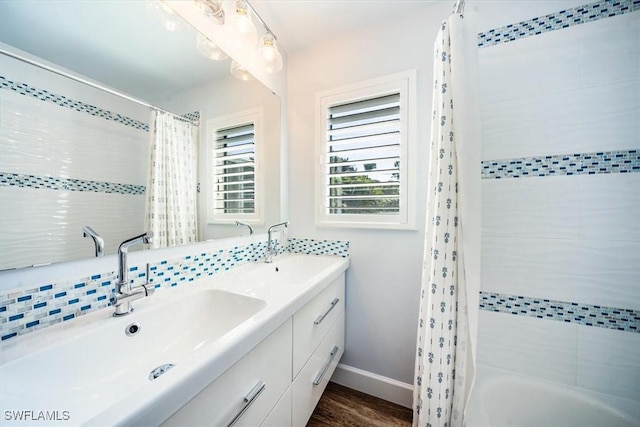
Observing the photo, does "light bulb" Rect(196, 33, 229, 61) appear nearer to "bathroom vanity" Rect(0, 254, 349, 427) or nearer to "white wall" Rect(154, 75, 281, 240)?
"white wall" Rect(154, 75, 281, 240)

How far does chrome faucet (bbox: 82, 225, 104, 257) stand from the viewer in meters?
0.77

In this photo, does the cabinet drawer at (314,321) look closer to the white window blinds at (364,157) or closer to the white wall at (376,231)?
the white wall at (376,231)

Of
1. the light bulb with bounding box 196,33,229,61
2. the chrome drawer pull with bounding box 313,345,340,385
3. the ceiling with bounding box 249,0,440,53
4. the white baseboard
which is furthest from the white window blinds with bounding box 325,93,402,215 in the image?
the white baseboard

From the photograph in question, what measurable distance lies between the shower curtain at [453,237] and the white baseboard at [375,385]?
0.41 meters

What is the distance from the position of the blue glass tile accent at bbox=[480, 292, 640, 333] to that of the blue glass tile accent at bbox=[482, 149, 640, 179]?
25.5 inches

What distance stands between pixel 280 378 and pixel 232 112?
135cm

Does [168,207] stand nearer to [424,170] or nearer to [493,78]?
[424,170]

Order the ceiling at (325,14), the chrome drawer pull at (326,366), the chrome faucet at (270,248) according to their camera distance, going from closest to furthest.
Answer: the chrome drawer pull at (326,366), the ceiling at (325,14), the chrome faucet at (270,248)

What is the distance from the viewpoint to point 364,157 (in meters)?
1.57

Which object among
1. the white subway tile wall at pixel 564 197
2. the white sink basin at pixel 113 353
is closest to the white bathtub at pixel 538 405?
the white subway tile wall at pixel 564 197

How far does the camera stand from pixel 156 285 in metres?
0.94

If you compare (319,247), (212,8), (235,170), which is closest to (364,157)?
(319,247)

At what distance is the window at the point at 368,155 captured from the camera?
4.75ft

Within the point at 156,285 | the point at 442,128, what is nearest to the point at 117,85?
the point at 156,285
